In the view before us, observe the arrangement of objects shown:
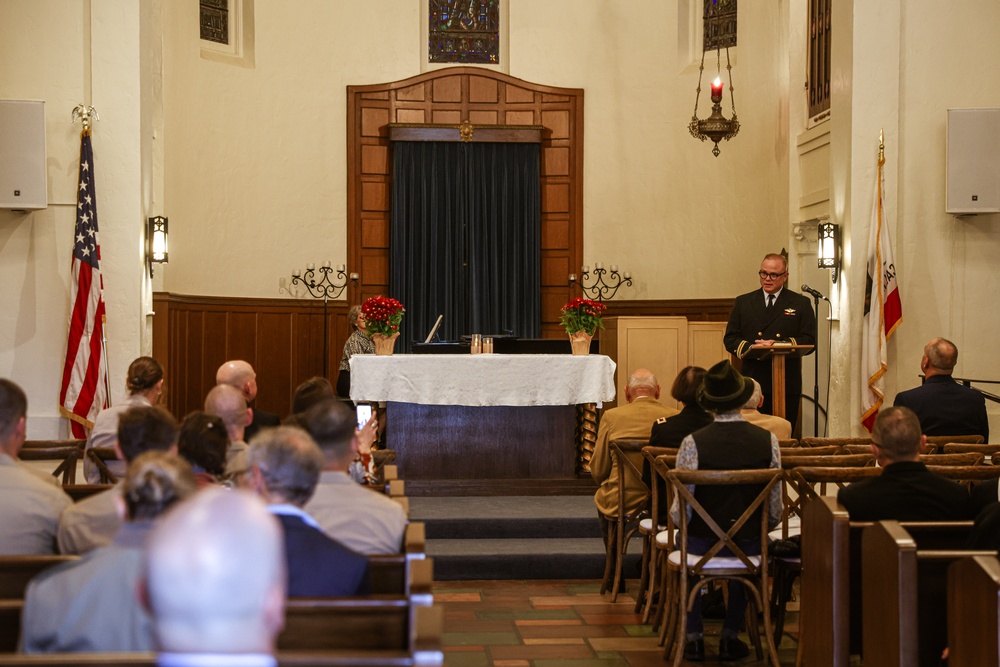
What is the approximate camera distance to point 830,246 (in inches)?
339

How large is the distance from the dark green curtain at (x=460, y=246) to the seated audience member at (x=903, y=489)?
8.12 m

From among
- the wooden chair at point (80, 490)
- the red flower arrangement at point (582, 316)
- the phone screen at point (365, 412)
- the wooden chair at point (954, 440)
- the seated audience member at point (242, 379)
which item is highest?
the red flower arrangement at point (582, 316)

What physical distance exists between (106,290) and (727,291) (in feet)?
22.2

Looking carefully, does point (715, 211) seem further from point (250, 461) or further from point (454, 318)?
point (250, 461)

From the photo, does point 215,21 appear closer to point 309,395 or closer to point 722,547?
point 309,395

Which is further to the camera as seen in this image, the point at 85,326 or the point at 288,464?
the point at 85,326

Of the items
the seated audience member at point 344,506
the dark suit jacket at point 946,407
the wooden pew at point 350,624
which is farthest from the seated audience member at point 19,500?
the dark suit jacket at point 946,407

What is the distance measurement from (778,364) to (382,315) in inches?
110

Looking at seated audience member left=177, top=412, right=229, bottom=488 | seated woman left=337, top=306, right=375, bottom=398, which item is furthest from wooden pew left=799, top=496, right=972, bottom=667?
seated woman left=337, top=306, right=375, bottom=398

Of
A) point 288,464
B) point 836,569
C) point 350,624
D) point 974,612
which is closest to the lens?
point 350,624

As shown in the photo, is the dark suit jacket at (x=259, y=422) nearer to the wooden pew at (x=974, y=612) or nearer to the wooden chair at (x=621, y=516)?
the wooden chair at (x=621, y=516)

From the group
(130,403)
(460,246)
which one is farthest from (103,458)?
(460,246)

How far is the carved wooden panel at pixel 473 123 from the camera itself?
40.2 feet

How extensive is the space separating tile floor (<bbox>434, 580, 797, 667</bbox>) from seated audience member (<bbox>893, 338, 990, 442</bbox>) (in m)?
1.31
